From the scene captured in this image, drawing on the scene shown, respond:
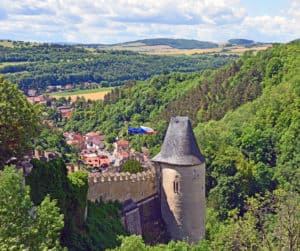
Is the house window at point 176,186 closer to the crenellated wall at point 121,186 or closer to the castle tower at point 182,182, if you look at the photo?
the castle tower at point 182,182

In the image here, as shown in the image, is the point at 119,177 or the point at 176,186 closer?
the point at 119,177

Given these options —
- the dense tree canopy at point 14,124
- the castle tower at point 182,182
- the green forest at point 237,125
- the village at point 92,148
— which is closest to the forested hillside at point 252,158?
the green forest at point 237,125

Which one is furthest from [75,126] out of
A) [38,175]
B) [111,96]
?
[38,175]

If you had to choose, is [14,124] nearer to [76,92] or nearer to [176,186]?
[176,186]

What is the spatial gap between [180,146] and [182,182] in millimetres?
1872

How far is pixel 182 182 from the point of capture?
3122 cm

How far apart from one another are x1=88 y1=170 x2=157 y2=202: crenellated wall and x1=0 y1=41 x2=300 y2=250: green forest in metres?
0.71

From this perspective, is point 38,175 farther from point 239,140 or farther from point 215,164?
point 239,140

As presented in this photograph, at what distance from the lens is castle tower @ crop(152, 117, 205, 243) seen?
31.1m

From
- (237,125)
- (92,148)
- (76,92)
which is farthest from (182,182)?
(76,92)

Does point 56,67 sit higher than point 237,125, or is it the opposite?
point 237,125

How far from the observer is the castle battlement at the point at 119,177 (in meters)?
29.7

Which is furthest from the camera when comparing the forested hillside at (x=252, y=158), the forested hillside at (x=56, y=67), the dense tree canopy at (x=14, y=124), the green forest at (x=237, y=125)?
the forested hillside at (x=56, y=67)

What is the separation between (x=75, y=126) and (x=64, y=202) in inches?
3782
